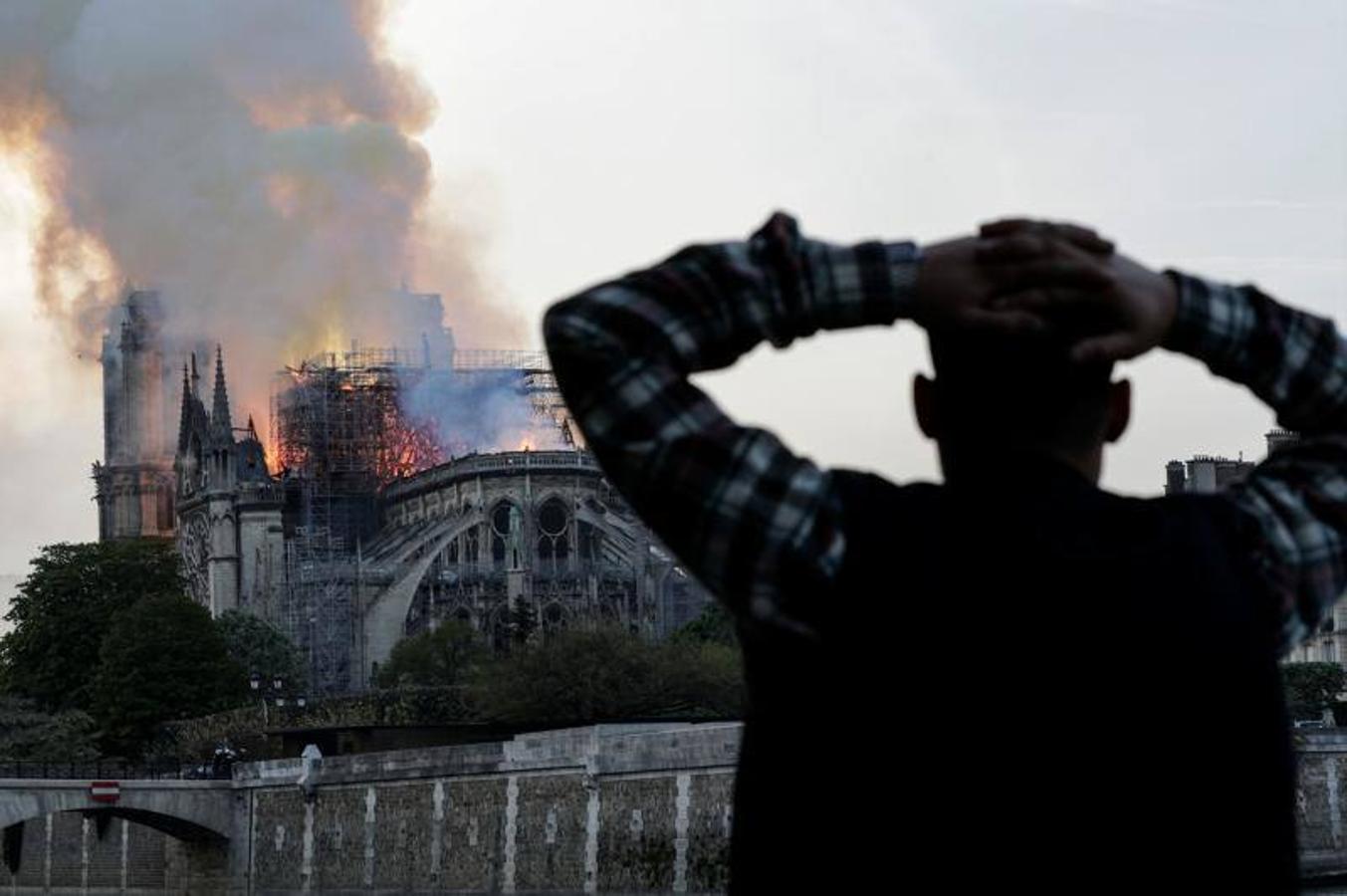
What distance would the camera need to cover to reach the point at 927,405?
3.74 meters

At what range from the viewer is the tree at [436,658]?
307 ft

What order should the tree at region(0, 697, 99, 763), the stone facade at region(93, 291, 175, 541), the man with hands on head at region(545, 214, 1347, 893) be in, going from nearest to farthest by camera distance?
1. the man with hands on head at region(545, 214, 1347, 893)
2. the tree at region(0, 697, 99, 763)
3. the stone facade at region(93, 291, 175, 541)

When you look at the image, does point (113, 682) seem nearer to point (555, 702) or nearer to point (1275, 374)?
point (555, 702)

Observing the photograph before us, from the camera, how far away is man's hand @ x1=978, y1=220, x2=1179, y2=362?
11.6 feet

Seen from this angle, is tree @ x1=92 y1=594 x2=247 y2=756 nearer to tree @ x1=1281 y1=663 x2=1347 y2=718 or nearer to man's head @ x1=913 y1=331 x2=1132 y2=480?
tree @ x1=1281 y1=663 x2=1347 y2=718

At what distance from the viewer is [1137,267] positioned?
3.64 m

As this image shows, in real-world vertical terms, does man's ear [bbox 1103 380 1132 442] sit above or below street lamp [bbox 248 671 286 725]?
below

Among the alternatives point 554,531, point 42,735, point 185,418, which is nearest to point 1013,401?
point 42,735

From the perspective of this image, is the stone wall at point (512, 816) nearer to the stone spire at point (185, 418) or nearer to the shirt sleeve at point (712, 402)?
the shirt sleeve at point (712, 402)

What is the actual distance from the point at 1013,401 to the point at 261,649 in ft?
322

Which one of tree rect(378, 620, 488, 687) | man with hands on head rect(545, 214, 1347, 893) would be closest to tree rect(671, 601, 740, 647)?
tree rect(378, 620, 488, 687)

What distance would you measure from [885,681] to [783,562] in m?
0.17

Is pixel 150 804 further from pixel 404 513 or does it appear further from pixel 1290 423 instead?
pixel 1290 423

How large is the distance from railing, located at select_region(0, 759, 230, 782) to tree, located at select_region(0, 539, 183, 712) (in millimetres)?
24118
